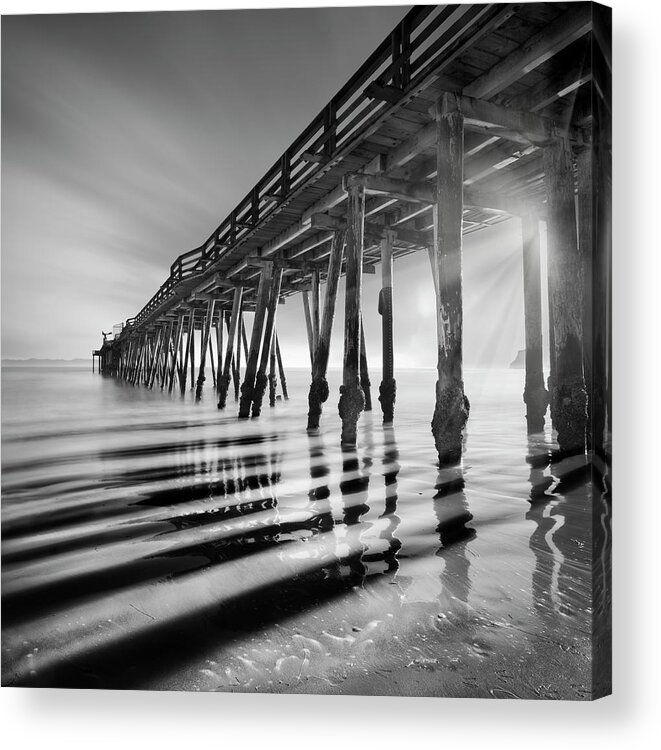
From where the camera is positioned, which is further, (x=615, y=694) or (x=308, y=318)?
(x=308, y=318)

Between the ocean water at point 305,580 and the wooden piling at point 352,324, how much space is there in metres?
1.83

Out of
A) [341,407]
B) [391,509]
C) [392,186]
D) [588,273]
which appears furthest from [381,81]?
[391,509]

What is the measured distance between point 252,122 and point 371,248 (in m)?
6.39

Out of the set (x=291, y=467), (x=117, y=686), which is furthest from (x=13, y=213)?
(x=291, y=467)

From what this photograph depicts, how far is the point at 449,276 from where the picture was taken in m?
3.86

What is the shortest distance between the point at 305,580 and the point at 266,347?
25.4 feet

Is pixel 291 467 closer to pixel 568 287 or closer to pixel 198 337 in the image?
pixel 568 287

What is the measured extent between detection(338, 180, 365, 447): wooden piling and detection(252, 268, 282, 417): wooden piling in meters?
3.89

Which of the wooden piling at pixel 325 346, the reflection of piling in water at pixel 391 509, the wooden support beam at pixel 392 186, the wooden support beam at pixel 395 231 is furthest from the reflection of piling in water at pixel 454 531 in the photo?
the wooden support beam at pixel 395 231

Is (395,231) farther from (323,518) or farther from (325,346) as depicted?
(323,518)

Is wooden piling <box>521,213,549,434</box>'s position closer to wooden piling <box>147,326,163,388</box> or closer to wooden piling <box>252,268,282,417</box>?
wooden piling <box>252,268,282,417</box>

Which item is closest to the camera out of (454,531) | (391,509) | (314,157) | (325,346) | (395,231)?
(454,531)

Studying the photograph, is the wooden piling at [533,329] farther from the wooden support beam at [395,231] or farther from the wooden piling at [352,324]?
the wooden piling at [352,324]

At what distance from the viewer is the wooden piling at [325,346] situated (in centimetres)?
730
